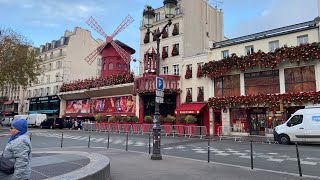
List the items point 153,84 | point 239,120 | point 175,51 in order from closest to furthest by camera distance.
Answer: point 239,120 < point 153,84 < point 175,51

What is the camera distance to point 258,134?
22578 millimetres

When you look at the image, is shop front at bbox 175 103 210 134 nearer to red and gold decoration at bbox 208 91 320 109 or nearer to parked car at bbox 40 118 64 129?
red and gold decoration at bbox 208 91 320 109

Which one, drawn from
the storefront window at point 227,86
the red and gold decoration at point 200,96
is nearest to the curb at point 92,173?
the storefront window at point 227,86

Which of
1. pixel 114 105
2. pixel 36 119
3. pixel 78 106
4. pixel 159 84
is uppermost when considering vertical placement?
pixel 78 106

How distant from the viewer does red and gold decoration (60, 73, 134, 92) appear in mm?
32200

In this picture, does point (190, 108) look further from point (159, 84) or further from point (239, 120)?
point (159, 84)

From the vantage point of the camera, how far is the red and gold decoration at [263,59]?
63.0 feet

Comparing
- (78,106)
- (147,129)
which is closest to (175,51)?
(147,129)

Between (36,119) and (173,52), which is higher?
(173,52)

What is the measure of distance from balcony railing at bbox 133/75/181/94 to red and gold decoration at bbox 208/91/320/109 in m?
4.27

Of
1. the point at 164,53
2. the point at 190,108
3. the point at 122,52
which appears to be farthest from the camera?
the point at 122,52

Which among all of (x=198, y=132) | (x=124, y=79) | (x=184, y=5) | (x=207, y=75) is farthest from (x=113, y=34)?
(x=198, y=132)

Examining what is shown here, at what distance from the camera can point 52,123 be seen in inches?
1469

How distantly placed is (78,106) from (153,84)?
17.6 meters
